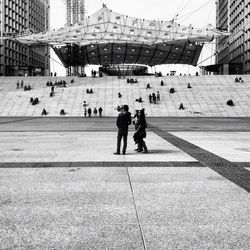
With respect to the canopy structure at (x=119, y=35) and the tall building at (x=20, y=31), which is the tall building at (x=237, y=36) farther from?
the tall building at (x=20, y=31)

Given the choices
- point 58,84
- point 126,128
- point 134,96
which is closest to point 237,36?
point 134,96

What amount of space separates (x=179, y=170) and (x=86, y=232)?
4.65 m

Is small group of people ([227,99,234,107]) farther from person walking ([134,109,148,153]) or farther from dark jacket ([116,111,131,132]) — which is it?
dark jacket ([116,111,131,132])

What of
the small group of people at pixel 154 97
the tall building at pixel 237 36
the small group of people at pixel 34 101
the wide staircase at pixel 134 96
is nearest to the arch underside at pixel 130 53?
the tall building at pixel 237 36

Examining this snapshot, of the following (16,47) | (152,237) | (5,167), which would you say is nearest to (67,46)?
(16,47)

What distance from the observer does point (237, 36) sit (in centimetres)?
9875

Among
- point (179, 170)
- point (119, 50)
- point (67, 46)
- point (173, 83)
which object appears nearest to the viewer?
point (179, 170)

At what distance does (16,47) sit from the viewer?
108 metres

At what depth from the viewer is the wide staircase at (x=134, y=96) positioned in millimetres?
49125

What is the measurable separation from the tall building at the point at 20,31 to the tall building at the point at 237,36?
43.6m

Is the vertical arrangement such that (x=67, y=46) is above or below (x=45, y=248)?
above

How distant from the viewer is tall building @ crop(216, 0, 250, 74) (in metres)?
87.3

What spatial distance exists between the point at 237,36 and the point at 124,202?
100 meters

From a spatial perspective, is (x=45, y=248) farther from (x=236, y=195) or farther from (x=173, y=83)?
(x=173, y=83)
